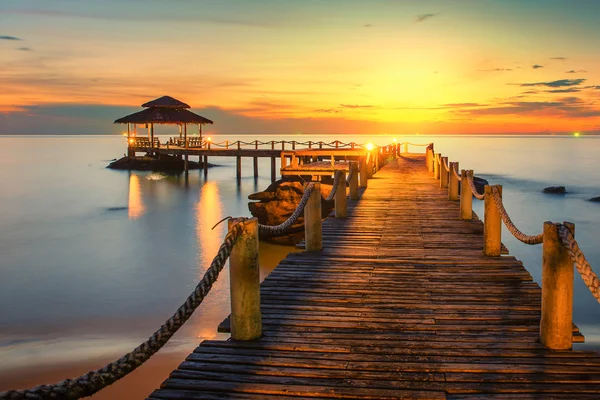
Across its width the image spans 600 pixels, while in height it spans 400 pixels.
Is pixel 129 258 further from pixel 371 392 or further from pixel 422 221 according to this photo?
pixel 371 392

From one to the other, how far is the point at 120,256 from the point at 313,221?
13.2 m

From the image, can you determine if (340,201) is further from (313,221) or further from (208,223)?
(208,223)

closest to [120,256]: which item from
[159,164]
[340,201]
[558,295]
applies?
[340,201]

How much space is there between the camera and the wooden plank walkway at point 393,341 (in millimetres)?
Result: 3480

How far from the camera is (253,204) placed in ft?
64.5

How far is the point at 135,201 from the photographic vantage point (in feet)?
112

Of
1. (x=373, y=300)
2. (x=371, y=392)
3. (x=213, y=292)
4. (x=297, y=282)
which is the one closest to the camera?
(x=371, y=392)

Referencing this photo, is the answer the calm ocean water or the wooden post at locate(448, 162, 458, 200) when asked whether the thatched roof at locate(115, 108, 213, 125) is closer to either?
the calm ocean water

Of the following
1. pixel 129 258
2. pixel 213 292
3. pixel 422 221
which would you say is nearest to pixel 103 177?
pixel 129 258

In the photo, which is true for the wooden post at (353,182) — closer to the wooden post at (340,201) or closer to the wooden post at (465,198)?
the wooden post at (340,201)

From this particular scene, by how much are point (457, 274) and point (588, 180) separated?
158 ft

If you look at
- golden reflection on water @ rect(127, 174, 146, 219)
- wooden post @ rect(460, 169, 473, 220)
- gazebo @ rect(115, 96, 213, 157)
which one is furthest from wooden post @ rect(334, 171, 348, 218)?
gazebo @ rect(115, 96, 213, 157)

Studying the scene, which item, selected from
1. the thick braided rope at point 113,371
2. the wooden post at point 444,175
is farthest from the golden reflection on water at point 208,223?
the thick braided rope at point 113,371

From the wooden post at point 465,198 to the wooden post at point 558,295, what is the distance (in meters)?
5.95
